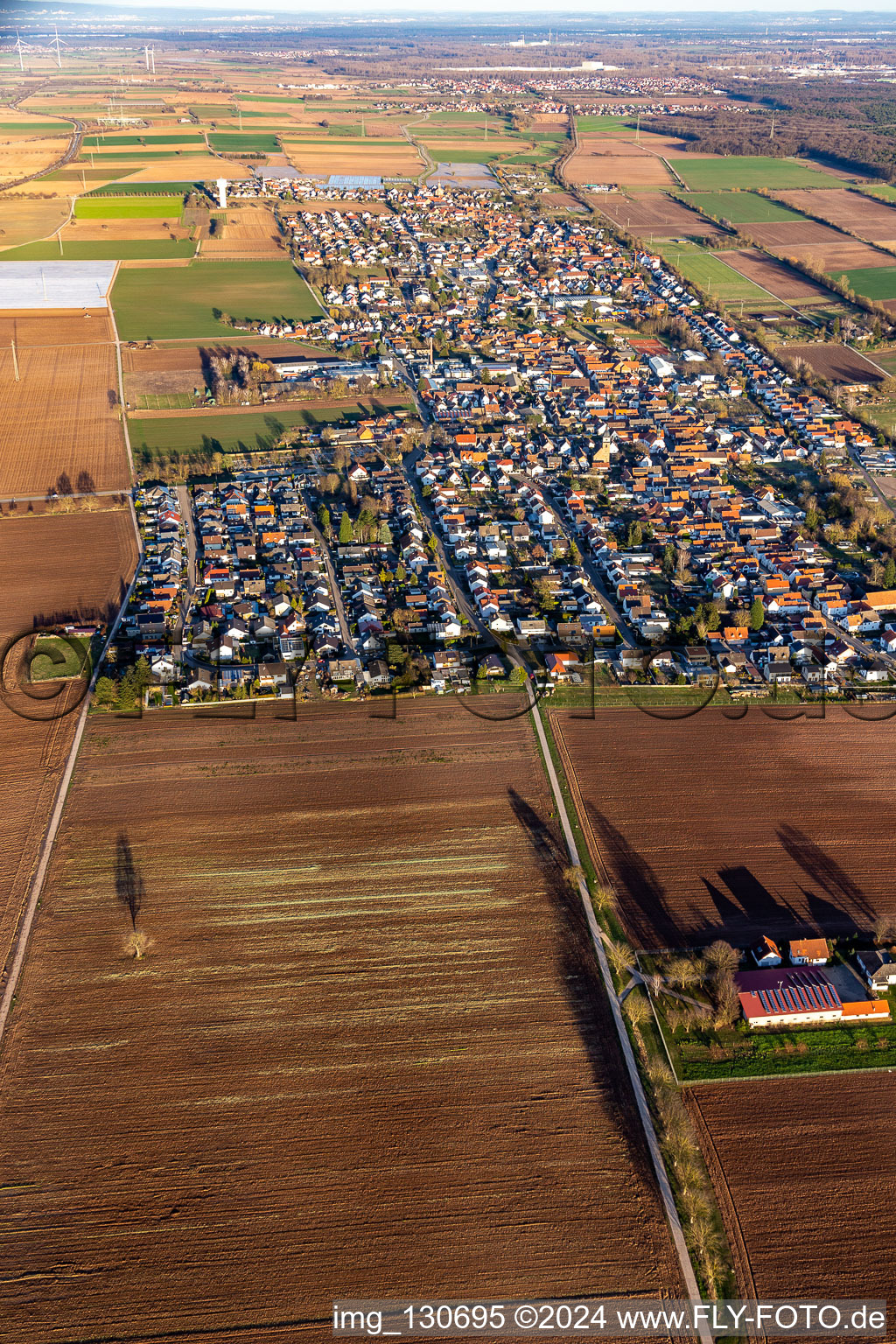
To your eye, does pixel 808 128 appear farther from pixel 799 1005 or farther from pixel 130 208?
pixel 799 1005

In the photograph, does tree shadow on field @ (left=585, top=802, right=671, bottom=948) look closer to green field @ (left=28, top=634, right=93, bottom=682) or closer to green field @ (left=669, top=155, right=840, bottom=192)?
green field @ (left=28, top=634, right=93, bottom=682)

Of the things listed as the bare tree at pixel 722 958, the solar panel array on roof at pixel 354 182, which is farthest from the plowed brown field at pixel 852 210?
the bare tree at pixel 722 958

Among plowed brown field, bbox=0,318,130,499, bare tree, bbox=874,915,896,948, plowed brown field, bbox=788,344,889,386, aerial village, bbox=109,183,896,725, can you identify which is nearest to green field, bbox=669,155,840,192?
aerial village, bbox=109,183,896,725

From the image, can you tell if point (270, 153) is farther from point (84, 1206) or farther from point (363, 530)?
point (84, 1206)

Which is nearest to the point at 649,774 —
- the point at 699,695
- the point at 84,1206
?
the point at 699,695

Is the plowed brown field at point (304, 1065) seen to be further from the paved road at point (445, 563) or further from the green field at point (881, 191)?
the green field at point (881, 191)
